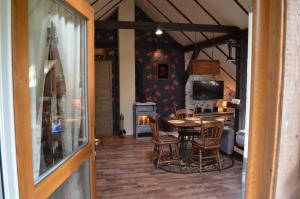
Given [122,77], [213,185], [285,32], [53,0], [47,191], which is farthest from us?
[122,77]

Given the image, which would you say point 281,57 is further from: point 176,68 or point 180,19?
point 176,68

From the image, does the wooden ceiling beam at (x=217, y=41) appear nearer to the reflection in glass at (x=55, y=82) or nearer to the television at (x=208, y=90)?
the television at (x=208, y=90)

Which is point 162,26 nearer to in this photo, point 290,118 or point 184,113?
point 184,113

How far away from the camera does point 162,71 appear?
7.65m

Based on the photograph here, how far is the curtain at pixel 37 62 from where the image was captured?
4.05 ft

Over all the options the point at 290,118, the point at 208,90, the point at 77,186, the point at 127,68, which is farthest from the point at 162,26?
the point at 290,118

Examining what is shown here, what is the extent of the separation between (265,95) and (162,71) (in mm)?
7023

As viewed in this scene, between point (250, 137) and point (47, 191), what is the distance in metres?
1.06

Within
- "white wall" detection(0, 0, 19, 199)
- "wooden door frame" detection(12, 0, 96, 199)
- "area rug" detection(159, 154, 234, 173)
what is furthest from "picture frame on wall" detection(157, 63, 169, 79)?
"white wall" detection(0, 0, 19, 199)

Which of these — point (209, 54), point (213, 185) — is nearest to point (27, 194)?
point (213, 185)

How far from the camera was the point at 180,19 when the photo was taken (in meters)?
6.03

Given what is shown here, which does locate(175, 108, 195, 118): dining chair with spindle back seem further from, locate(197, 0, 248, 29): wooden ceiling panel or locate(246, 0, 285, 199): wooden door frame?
locate(246, 0, 285, 199): wooden door frame

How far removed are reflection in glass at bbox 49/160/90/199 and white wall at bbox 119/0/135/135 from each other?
5.09 meters

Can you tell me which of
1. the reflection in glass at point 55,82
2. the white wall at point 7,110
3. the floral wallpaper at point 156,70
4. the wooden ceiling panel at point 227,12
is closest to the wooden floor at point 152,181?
the reflection in glass at point 55,82
